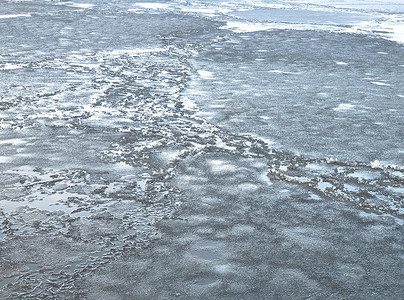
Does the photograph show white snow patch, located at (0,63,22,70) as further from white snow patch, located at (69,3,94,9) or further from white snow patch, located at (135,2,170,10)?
white snow patch, located at (135,2,170,10)

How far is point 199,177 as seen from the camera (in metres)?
6.29

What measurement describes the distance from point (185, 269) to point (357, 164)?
3.09 metres

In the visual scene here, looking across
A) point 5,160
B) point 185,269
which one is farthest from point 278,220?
point 5,160

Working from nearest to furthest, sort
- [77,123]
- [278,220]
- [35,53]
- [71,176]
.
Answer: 1. [278,220]
2. [71,176]
3. [77,123]
4. [35,53]

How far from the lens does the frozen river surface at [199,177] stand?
14.3 ft

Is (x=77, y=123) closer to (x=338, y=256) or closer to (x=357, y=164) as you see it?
(x=357, y=164)

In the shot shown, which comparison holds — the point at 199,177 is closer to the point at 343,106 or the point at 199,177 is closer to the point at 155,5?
the point at 343,106

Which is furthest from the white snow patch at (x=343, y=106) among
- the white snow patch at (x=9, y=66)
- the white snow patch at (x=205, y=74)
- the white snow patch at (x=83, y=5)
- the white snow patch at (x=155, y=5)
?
the white snow patch at (x=83, y=5)

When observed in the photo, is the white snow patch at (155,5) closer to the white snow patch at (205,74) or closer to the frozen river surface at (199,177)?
the frozen river surface at (199,177)

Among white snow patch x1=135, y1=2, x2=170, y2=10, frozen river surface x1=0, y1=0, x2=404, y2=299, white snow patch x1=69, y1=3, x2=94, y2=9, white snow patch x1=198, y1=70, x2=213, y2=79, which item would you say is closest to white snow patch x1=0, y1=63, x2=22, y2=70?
frozen river surface x1=0, y1=0, x2=404, y2=299

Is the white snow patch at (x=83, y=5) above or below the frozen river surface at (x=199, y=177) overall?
above

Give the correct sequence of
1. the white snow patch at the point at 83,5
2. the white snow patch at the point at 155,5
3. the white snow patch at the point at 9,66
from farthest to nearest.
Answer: the white snow patch at the point at 155,5
the white snow patch at the point at 83,5
the white snow patch at the point at 9,66

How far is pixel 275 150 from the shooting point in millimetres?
7223

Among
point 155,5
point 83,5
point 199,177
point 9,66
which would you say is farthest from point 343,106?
point 155,5
